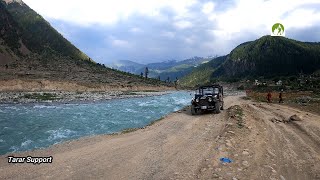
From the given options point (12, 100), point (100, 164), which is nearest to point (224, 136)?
point (100, 164)

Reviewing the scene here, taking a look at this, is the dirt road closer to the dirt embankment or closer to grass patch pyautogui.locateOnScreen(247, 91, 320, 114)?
Result: grass patch pyautogui.locateOnScreen(247, 91, 320, 114)

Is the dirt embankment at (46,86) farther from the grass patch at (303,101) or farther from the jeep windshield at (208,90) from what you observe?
the jeep windshield at (208,90)

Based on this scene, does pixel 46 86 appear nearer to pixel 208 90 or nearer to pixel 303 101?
pixel 208 90

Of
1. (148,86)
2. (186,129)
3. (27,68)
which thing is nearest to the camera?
(186,129)

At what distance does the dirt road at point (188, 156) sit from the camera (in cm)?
1090

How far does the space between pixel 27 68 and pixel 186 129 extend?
10457 centimetres

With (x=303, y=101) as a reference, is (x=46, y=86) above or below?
above

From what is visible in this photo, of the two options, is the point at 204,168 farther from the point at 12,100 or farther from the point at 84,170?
the point at 12,100

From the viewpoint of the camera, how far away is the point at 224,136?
1639cm

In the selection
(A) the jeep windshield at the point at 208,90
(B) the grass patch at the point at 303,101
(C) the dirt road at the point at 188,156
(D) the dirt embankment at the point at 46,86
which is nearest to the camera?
(C) the dirt road at the point at 188,156

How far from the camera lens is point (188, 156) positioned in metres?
13.1

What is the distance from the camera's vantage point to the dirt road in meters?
10.9

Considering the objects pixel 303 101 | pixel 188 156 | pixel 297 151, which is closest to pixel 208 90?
pixel 303 101

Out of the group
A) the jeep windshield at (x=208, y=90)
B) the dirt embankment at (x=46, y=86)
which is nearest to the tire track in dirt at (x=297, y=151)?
the jeep windshield at (x=208, y=90)
